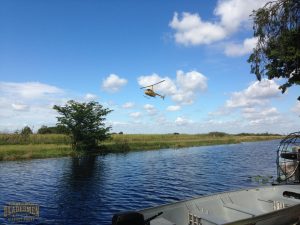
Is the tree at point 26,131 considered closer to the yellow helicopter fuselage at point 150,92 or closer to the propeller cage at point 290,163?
the yellow helicopter fuselage at point 150,92

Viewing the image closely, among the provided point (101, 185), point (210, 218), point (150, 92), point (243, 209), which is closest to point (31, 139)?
point (101, 185)

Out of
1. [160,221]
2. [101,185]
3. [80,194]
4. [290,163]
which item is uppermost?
[290,163]

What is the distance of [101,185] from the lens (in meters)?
32.5

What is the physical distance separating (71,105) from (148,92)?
42.4 m

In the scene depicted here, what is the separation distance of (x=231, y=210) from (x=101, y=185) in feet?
62.3

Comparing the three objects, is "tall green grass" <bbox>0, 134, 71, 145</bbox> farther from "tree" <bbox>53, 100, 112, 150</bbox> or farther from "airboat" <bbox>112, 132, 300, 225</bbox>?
"airboat" <bbox>112, 132, 300, 225</bbox>

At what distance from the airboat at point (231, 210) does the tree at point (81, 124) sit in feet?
159

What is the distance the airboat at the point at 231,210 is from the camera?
42.4ft

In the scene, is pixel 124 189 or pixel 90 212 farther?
pixel 124 189

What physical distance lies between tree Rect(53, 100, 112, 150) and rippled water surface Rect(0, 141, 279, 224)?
1356cm

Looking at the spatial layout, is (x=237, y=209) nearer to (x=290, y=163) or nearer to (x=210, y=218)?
(x=210, y=218)

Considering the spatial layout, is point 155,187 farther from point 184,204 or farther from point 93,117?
point 93,117

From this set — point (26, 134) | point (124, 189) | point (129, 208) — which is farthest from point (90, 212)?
point (26, 134)

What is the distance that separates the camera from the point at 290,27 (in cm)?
2259
